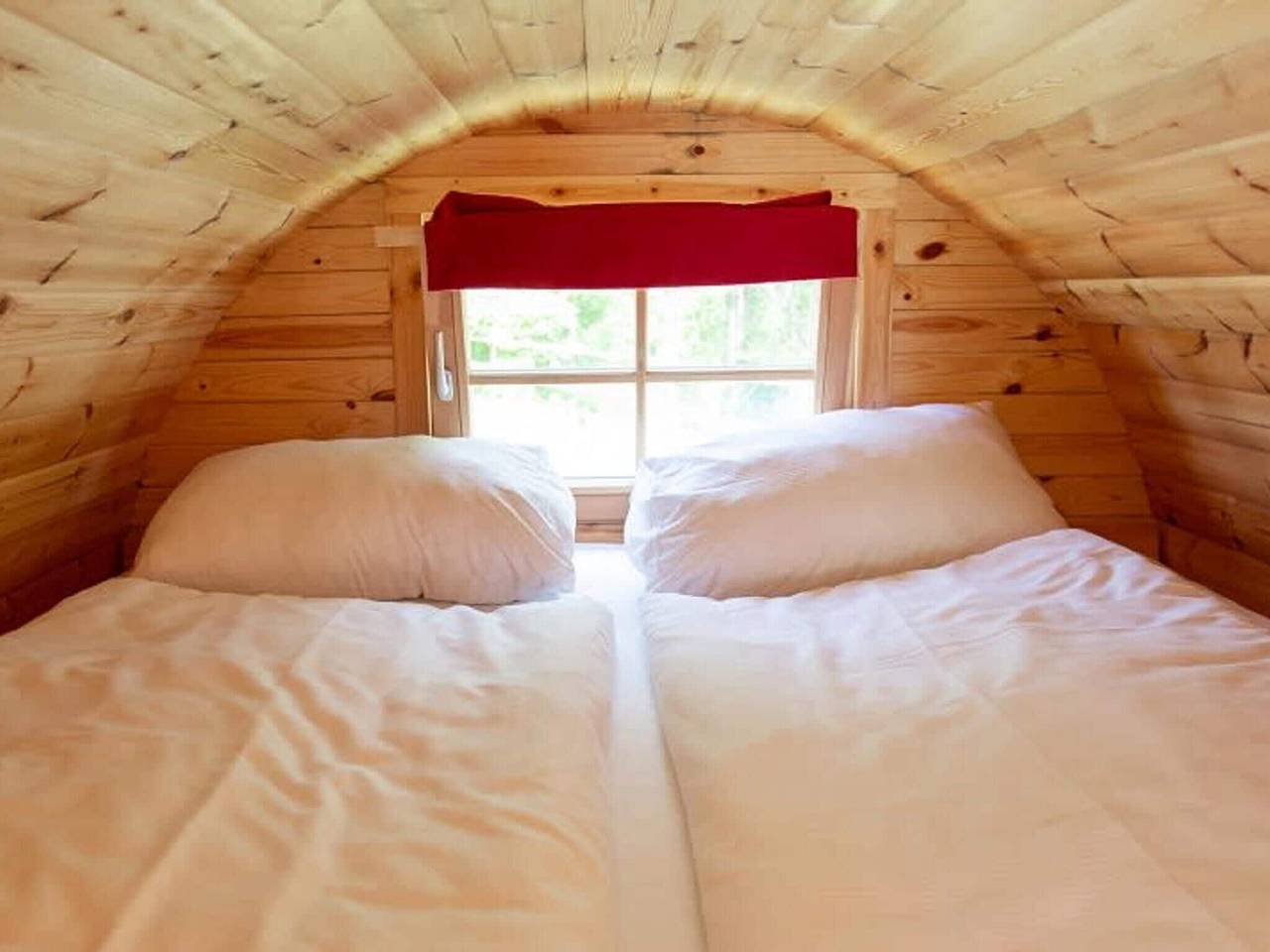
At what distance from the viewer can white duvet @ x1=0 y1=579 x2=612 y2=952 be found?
86cm

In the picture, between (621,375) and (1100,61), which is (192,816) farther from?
(621,375)

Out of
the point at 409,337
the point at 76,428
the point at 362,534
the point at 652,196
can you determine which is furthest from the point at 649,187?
the point at 76,428

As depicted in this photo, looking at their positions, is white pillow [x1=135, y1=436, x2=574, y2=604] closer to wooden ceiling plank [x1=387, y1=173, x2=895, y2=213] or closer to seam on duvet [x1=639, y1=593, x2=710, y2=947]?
seam on duvet [x1=639, y1=593, x2=710, y2=947]

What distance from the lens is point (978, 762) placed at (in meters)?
1.12

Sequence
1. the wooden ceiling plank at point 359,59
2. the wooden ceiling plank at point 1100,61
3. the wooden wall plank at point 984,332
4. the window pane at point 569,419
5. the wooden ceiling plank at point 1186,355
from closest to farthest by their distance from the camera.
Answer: the wooden ceiling plank at point 1100,61 → the wooden ceiling plank at point 359,59 → the wooden ceiling plank at point 1186,355 → the wooden wall plank at point 984,332 → the window pane at point 569,419

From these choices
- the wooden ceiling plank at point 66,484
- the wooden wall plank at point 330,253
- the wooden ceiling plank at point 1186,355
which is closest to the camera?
the wooden ceiling plank at point 1186,355

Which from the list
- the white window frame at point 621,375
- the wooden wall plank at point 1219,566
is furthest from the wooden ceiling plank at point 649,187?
the wooden wall plank at point 1219,566

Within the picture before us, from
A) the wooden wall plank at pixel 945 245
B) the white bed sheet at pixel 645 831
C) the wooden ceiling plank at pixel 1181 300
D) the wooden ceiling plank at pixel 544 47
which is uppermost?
the wooden ceiling plank at pixel 544 47

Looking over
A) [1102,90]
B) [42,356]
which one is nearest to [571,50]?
[1102,90]

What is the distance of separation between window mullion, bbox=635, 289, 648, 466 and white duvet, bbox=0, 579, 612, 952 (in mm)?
850

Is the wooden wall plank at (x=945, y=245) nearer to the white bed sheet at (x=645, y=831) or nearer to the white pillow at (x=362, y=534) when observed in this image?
the white pillow at (x=362, y=534)

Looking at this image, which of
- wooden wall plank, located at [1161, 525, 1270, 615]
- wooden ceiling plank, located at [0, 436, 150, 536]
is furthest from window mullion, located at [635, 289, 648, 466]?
wooden wall plank, located at [1161, 525, 1270, 615]

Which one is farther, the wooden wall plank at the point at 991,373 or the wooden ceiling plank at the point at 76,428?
the wooden wall plank at the point at 991,373

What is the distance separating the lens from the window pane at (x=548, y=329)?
2.32 meters
